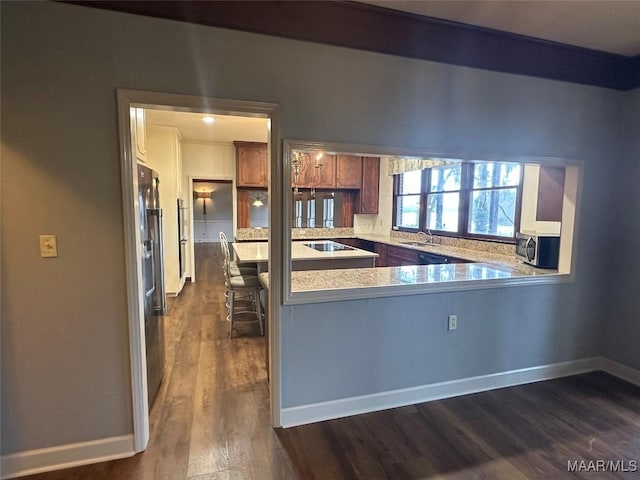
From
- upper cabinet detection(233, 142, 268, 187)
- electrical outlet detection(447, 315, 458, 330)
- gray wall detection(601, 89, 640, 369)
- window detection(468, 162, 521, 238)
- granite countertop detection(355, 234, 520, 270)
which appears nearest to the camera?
electrical outlet detection(447, 315, 458, 330)

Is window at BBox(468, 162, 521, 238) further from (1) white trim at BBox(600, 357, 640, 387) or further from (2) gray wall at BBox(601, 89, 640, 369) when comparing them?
(1) white trim at BBox(600, 357, 640, 387)

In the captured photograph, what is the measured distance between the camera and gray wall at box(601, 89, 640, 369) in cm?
287

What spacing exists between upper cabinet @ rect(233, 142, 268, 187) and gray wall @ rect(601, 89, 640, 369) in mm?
5138

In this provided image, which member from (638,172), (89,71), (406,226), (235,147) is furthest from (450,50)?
(235,147)

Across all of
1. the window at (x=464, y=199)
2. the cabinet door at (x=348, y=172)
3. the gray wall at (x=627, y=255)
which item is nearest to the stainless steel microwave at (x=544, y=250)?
the gray wall at (x=627, y=255)

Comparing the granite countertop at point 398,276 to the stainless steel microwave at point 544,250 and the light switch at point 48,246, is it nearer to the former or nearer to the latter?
the stainless steel microwave at point 544,250

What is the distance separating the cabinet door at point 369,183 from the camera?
6.74 m

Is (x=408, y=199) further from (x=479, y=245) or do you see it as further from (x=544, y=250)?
(x=544, y=250)

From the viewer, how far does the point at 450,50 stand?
2342 mm

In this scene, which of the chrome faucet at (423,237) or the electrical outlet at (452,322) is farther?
the chrome faucet at (423,237)

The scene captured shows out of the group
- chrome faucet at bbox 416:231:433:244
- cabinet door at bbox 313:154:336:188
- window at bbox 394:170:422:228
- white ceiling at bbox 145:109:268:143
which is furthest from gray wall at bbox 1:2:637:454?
cabinet door at bbox 313:154:336:188

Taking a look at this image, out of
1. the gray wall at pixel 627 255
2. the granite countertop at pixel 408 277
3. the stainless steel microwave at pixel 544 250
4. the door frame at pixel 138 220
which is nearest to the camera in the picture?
the door frame at pixel 138 220

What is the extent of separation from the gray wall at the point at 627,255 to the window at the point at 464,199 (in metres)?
0.91

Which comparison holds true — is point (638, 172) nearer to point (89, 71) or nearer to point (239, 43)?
point (239, 43)
